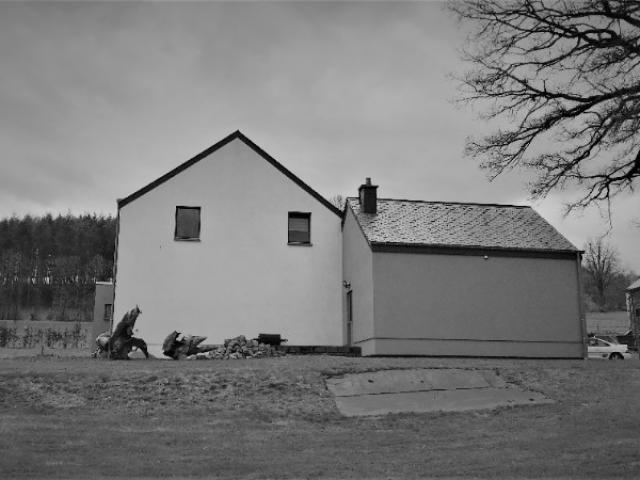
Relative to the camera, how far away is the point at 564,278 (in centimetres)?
2538

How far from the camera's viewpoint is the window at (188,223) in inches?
1024

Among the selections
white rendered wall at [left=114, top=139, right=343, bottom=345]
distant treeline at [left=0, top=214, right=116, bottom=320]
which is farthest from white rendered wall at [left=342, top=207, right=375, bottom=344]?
distant treeline at [left=0, top=214, right=116, bottom=320]

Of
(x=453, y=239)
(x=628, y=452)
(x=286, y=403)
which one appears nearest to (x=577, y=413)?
(x=628, y=452)

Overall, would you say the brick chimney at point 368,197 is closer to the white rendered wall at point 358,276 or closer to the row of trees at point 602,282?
the white rendered wall at point 358,276

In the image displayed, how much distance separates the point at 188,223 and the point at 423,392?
40.2 ft

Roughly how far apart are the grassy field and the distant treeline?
6173cm

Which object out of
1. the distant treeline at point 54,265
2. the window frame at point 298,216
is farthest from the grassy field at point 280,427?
the distant treeline at point 54,265

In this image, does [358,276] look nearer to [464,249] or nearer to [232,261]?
[464,249]

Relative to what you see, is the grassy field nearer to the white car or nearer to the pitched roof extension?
the pitched roof extension

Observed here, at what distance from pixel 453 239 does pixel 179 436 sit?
14653mm

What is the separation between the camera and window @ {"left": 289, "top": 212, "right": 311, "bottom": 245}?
27109 mm

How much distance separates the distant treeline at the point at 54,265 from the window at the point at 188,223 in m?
52.7

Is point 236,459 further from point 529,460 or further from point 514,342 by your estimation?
point 514,342

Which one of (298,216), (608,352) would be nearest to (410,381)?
(298,216)
